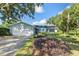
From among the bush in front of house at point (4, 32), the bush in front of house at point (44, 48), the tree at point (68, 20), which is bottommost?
the bush in front of house at point (44, 48)

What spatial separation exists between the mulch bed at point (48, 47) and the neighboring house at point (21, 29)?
0.12 meters

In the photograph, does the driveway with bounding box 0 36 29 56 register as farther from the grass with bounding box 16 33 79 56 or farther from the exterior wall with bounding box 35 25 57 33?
the exterior wall with bounding box 35 25 57 33

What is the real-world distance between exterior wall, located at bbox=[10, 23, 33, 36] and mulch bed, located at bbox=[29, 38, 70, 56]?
121mm

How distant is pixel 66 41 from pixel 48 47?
0.19m

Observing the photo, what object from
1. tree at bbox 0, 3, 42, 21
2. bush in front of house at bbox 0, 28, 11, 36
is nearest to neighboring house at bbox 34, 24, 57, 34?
tree at bbox 0, 3, 42, 21

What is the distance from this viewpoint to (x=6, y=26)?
2.17m

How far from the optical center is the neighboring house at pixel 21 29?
219 cm

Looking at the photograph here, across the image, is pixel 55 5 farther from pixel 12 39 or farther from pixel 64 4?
pixel 12 39

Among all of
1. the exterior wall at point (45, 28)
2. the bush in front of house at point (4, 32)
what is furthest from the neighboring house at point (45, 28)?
the bush in front of house at point (4, 32)

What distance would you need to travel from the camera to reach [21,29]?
2.22 meters

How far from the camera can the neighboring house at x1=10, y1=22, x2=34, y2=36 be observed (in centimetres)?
219

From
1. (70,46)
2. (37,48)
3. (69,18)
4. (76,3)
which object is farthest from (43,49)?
(76,3)

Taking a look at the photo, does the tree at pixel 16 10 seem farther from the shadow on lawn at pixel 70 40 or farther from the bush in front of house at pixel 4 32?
the shadow on lawn at pixel 70 40

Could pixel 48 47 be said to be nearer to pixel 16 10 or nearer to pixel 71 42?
pixel 71 42
